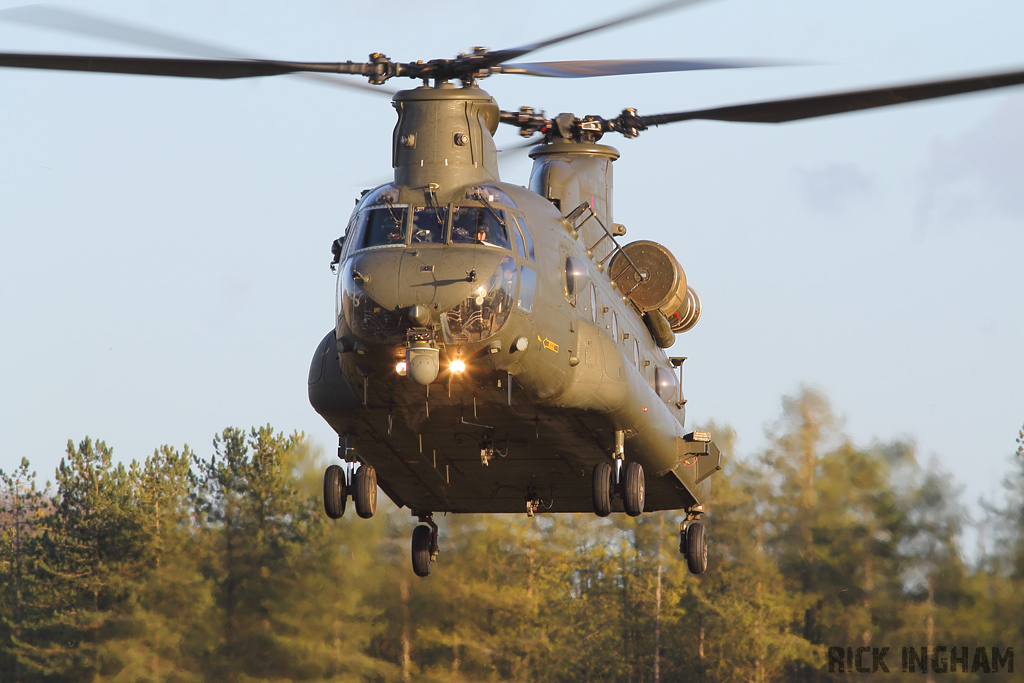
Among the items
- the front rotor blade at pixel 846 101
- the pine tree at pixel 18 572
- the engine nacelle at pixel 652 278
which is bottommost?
the pine tree at pixel 18 572

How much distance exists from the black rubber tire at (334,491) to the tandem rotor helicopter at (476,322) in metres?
0.02

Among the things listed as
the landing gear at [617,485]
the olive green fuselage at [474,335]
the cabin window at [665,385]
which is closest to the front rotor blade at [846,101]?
the olive green fuselage at [474,335]

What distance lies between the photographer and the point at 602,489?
52.6 ft

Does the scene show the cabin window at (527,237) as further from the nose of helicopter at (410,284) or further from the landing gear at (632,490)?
the landing gear at (632,490)

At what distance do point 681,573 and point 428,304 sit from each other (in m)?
31.2

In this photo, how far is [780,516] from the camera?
113 feet

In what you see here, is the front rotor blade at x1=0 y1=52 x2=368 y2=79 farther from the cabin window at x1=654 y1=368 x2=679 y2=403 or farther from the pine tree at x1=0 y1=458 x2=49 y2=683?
the pine tree at x1=0 y1=458 x2=49 y2=683

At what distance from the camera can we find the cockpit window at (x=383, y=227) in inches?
565

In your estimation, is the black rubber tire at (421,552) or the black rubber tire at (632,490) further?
the black rubber tire at (421,552)

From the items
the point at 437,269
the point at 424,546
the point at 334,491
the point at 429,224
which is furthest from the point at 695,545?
the point at 437,269

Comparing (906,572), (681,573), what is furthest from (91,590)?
(906,572)

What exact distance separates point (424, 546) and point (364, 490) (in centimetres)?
375

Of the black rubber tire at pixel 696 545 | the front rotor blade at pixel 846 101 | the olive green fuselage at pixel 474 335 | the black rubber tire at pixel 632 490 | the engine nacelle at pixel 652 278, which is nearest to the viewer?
the front rotor blade at pixel 846 101

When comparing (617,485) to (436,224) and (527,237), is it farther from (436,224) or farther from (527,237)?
(436,224)
